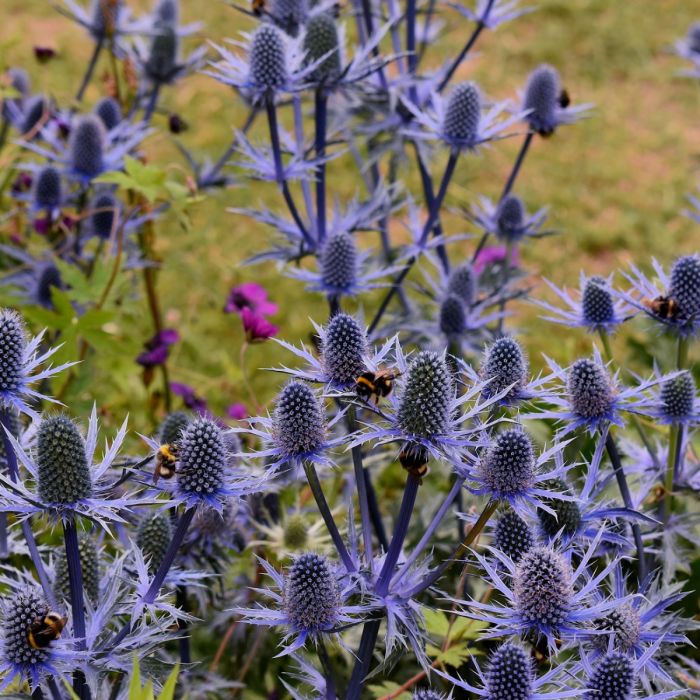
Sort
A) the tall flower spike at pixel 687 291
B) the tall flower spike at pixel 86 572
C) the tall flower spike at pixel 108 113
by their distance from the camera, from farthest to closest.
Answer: the tall flower spike at pixel 108 113, the tall flower spike at pixel 687 291, the tall flower spike at pixel 86 572

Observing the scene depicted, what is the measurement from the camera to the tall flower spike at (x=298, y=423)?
5.11 ft

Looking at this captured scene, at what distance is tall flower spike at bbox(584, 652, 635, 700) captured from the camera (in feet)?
4.78

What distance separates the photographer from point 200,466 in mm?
1537

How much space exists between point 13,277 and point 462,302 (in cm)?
150

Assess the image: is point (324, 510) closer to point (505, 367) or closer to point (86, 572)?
point (505, 367)

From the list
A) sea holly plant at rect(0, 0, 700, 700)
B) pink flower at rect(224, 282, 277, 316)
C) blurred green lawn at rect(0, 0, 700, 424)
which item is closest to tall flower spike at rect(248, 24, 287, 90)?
sea holly plant at rect(0, 0, 700, 700)

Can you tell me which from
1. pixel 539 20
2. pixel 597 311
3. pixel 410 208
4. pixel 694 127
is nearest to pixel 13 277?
pixel 410 208

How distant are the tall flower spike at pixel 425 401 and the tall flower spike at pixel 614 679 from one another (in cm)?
44

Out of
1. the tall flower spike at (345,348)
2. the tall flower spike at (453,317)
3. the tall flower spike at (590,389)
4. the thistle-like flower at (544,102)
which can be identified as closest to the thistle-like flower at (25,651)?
the tall flower spike at (345,348)

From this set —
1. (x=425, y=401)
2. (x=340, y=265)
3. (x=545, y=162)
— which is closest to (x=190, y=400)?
(x=340, y=265)

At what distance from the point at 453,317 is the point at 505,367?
104 centimetres

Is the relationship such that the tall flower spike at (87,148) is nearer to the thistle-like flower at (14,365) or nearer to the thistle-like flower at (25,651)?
the thistle-like flower at (14,365)

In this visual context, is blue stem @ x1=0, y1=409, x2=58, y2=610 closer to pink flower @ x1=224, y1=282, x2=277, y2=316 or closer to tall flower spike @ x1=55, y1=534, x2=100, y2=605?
tall flower spike @ x1=55, y1=534, x2=100, y2=605

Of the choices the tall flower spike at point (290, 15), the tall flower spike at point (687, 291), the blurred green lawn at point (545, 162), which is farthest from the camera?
the blurred green lawn at point (545, 162)
